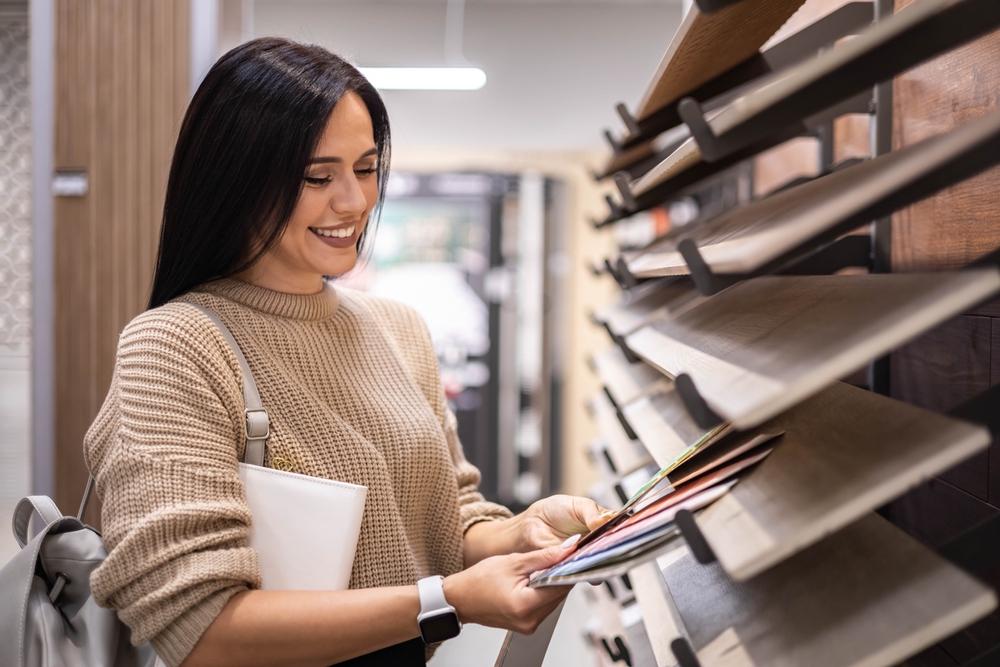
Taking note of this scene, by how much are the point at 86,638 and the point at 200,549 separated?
26 centimetres

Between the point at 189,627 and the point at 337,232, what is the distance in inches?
23.9

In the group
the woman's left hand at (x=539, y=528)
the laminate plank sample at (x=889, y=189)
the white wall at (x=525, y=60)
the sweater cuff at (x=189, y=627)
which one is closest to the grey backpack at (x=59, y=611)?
the sweater cuff at (x=189, y=627)

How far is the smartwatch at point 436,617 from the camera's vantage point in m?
0.99

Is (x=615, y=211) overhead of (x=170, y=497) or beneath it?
overhead

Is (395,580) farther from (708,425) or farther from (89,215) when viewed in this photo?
(89,215)

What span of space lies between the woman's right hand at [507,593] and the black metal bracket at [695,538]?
0.33 metres

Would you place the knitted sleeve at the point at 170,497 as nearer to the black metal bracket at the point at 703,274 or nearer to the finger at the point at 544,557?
the finger at the point at 544,557

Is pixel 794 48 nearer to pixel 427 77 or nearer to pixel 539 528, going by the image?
pixel 539 528

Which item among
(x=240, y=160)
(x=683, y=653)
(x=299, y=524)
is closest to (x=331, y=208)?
(x=240, y=160)

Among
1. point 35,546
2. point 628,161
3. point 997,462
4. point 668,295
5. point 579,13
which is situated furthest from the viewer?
point 579,13

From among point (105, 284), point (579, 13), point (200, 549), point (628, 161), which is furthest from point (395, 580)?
point (579, 13)

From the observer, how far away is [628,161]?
1.94 m

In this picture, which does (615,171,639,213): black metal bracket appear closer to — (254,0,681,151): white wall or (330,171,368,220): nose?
(330,171,368,220): nose

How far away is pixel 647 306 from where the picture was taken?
1.76m
